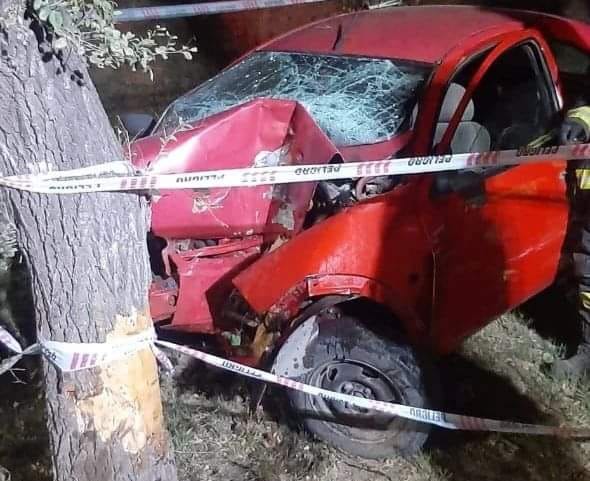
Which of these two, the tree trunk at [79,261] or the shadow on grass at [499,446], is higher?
the tree trunk at [79,261]

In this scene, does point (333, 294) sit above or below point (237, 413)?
above

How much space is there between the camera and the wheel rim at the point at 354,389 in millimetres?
3861

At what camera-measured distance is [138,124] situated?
4.58 m

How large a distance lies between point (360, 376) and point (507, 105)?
1.61 m

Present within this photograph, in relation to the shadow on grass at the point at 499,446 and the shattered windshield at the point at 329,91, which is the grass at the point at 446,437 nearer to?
the shadow on grass at the point at 499,446

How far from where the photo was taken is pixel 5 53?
244 cm

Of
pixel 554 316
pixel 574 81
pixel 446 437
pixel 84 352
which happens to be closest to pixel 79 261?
pixel 84 352

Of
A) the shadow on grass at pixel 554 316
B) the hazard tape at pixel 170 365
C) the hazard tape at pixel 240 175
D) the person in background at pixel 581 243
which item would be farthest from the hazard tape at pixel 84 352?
the shadow on grass at pixel 554 316

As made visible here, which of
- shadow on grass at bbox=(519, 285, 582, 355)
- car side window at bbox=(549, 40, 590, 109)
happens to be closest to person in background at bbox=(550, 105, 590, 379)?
shadow on grass at bbox=(519, 285, 582, 355)

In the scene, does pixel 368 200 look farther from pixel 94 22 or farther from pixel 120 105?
pixel 120 105

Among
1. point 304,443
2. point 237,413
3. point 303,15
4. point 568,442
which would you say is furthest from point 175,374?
point 303,15

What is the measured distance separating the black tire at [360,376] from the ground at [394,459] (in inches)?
5.3

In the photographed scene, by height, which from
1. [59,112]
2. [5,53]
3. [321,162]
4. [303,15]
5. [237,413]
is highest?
[5,53]

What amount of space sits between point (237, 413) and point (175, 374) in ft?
1.39
